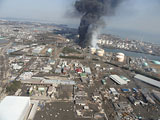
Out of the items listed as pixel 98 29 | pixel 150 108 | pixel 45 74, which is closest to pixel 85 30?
pixel 98 29

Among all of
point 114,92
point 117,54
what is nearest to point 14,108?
point 114,92

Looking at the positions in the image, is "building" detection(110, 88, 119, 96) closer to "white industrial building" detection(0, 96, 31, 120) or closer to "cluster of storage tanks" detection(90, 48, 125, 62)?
"white industrial building" detection(0, 96, 31, 120)

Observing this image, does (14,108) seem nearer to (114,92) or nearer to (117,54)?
(114,92)

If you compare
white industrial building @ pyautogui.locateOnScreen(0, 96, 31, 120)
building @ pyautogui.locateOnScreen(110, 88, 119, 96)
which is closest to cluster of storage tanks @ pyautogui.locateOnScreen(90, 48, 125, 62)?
building @ pyautogui.locateOnScreen(110, 88, 119, 96)

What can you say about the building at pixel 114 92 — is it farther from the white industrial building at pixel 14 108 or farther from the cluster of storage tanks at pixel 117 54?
the cluster of storage tanks at pixel 117 54

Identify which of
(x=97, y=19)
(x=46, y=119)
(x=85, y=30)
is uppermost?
(x=97, y=19)

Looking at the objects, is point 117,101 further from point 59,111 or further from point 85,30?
point 85,30

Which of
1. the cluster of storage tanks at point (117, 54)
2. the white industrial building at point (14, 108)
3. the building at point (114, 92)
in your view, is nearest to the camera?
the white industrial building at point (14, 108)

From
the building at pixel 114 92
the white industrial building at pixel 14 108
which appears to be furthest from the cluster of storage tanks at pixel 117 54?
the white industrial building at pixel 14 108
